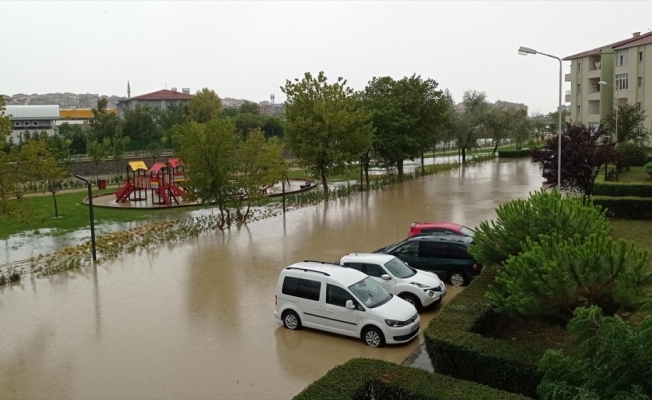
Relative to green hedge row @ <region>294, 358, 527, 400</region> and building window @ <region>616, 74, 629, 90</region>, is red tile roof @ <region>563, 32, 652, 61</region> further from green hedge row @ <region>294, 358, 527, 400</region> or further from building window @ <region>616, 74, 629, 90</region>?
green hedge row @ <region>294, 358, 527, 400</region>

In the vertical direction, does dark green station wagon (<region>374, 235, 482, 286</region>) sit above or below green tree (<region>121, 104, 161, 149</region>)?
below

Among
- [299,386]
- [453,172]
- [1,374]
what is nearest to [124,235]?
[1,374]

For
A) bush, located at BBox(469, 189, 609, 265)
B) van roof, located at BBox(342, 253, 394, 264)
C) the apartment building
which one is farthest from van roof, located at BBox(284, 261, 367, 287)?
the apartment building

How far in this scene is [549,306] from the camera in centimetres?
932

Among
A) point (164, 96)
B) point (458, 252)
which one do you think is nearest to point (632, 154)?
point (458, 252)

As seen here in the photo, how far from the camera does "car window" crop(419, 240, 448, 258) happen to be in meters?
16.4

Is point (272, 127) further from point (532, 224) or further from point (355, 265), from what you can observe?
point (532, 224)

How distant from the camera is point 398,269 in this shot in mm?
14695

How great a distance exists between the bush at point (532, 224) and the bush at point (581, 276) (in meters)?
2.37

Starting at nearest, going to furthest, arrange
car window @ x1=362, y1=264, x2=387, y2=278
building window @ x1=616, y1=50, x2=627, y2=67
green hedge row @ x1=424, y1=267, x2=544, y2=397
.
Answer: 1. green hedge row @ x1=424, y1=267, x2=544, y2=397
2. car window @ x1=362, y1=264, x2=387, y2=278
3. building window @ x1=616, y1=50, x2=627, y2=67

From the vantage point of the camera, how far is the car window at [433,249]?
646 inches

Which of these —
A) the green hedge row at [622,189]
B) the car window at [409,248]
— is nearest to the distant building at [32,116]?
the green hedge row at [622,189]

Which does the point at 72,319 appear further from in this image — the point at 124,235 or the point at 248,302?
the point at 124,235

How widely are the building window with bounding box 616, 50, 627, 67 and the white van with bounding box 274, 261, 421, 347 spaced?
158ft
